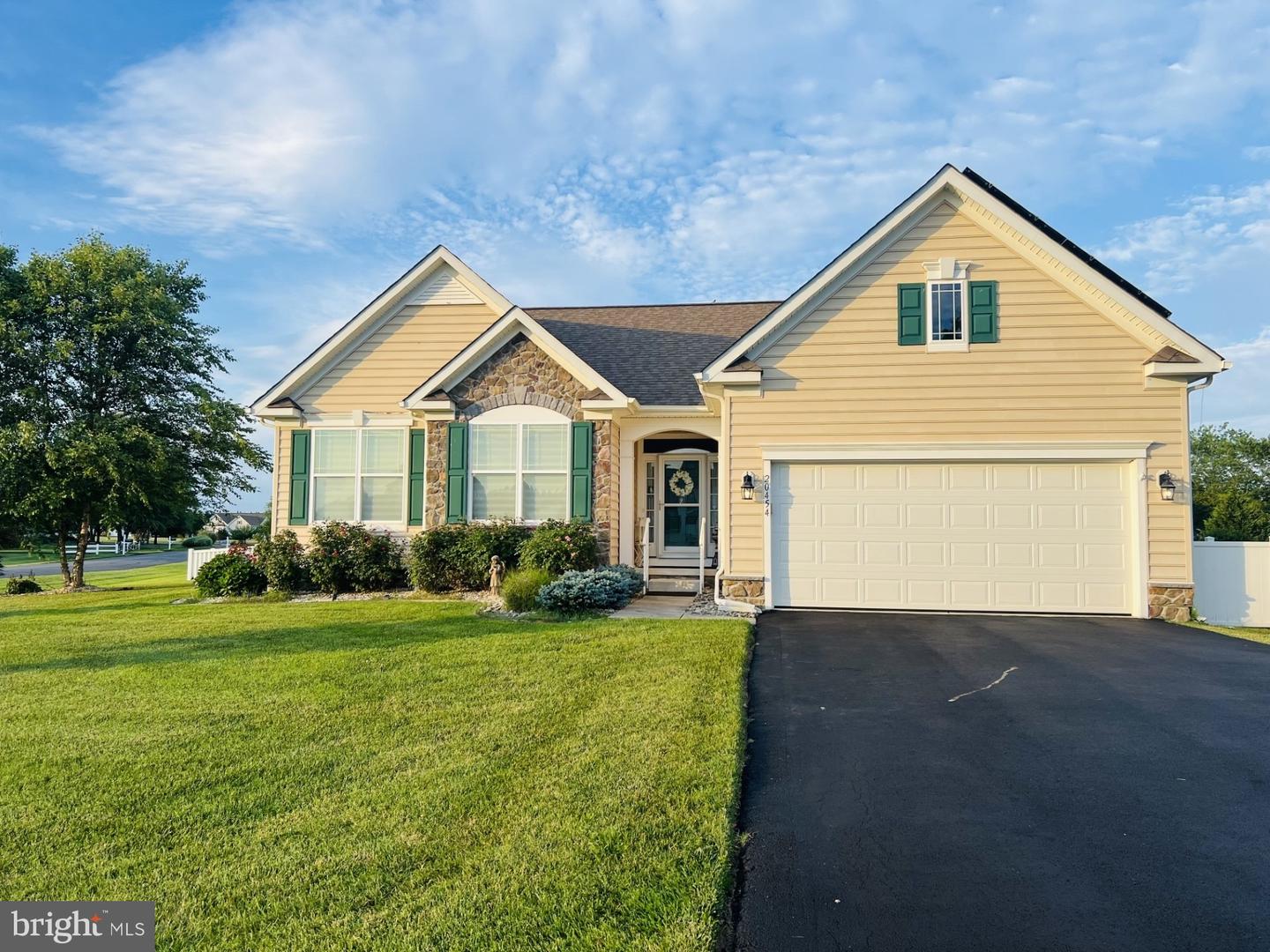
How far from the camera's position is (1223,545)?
32.7 ft

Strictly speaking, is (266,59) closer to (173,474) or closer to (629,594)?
(629,594)

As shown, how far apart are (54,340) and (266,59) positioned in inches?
459

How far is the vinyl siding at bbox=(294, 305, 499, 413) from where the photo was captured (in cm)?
1349

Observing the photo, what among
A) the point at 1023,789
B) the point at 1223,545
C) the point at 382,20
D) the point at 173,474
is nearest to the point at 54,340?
the point at 173,474

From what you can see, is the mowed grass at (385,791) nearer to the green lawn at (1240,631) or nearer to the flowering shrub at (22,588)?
the green lawn at (1240,631)

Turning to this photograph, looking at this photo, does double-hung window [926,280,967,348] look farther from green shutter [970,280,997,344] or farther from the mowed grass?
the mowed grass

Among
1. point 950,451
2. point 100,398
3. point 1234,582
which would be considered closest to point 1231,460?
point 1234,582

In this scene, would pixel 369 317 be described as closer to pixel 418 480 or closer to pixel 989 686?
pixel 418 480

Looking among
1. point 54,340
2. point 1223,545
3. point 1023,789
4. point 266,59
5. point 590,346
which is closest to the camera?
point 1023,789

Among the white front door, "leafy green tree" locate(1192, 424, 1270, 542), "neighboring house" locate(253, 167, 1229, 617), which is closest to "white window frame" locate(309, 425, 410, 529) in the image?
"neighboring house" locate(253, 167, 1229, 617)

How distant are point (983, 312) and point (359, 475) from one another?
11.3m

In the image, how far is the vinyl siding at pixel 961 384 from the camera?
984cm

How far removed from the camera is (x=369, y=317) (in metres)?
13.5

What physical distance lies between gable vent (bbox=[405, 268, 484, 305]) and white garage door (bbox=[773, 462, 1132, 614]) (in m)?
7.37
